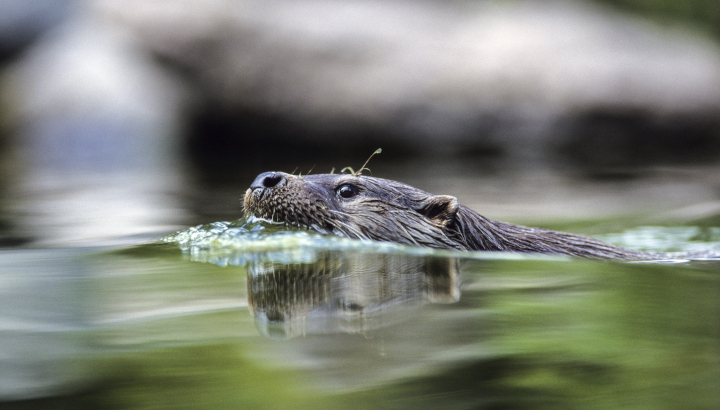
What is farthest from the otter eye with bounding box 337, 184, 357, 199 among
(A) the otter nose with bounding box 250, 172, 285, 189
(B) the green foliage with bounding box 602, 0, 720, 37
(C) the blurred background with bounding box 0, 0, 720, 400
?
(B) the green foliage with bounding box 602, 0, 720, 37

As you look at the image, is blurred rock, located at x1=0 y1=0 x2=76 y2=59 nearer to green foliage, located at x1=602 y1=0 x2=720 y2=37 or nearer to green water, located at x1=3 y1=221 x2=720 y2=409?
green foliage, located at x1=602 y1=0 x2=720 y2=37

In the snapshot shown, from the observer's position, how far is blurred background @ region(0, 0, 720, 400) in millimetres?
12250

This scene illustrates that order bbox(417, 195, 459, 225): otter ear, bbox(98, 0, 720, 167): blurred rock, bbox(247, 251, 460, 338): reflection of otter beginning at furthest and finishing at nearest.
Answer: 1. bbox(98, 0, 720, 167): blurred rock
2. bbox(417, 195, 459, 225): otter ear
3. bbox(247, 251, 460, 338): reflection of otter

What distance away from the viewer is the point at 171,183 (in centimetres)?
891

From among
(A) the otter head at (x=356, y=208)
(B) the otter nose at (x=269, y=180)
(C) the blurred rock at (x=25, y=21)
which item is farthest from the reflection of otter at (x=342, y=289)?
(C) the blurred rock at (x=25, y=21)

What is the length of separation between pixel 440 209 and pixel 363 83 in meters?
8.80

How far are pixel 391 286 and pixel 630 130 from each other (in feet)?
38.1

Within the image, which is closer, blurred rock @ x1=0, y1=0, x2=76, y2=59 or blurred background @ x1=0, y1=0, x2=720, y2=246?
blurred background @ x1=0, y1=0, x2=720, y2=246

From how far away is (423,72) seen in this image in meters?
13.0

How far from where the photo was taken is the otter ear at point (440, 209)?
434 cm

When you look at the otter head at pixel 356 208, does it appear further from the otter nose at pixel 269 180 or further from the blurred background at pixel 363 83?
the blurred background at pixel 363 83

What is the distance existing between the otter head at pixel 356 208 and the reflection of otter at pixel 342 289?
1.42 ft

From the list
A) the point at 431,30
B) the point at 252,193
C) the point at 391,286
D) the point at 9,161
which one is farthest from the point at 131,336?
the point at 431,30

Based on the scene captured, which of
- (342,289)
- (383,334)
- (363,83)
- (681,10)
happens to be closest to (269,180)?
(342,289)
